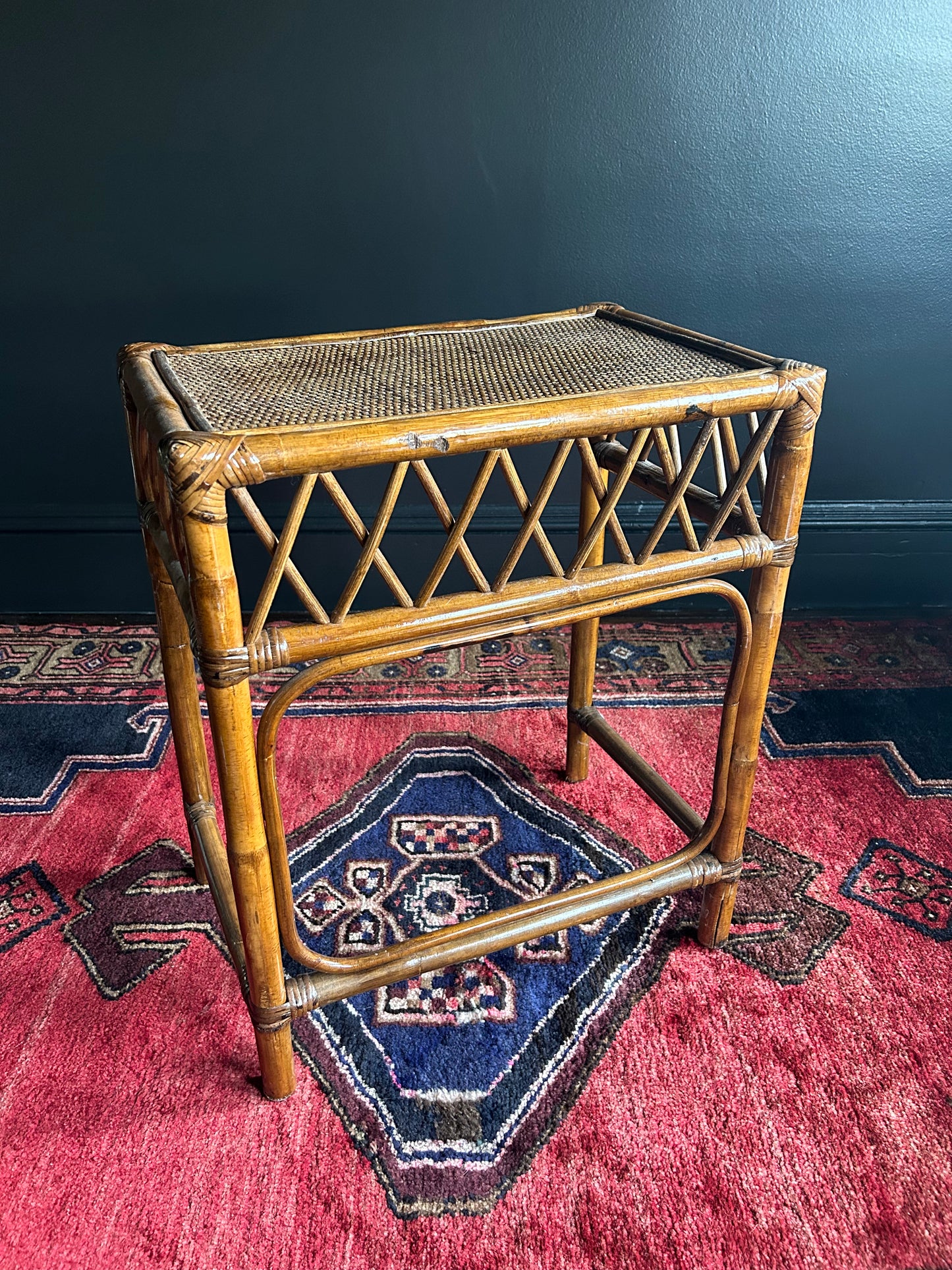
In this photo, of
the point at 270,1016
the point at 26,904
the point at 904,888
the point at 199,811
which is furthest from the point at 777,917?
the point at 26,904

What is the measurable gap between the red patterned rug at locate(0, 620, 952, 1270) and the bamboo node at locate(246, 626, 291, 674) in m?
0.61

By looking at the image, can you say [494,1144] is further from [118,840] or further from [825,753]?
[825,753]

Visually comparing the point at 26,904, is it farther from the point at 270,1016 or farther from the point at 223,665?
the point at 223,665

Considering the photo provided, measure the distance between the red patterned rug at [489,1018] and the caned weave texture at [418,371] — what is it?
823 millimetres

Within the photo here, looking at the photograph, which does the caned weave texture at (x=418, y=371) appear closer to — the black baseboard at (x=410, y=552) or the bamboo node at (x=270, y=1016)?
the bamboo node at (x=270, y=1016)

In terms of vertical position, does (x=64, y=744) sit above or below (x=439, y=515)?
below

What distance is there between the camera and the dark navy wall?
188 centimetres

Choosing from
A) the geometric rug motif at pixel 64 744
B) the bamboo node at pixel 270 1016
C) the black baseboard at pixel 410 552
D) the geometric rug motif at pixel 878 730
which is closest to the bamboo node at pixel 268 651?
the bamboo node at pixel 270 1016

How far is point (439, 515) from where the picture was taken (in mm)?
1146

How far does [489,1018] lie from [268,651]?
2.20 feet

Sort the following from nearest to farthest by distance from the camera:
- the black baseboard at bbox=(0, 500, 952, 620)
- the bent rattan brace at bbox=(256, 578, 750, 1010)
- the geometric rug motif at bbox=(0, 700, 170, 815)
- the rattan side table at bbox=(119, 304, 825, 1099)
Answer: the rattan side table at bbox=(119, 304, 825, 1099) → the bent rattan brace at bbox=(256, 578, 750, 1010) → the geometric rug motif at bbox=(0, 700, 170, 815) → the black baseboard at bbox=(0, 500, 952, 620)

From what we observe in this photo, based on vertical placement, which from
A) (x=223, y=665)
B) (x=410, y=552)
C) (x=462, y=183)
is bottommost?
(x=410, y=552)

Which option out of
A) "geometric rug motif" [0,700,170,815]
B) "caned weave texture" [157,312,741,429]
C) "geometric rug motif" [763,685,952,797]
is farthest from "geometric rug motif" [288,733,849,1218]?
"caned weave texture" [157,312,741,429]

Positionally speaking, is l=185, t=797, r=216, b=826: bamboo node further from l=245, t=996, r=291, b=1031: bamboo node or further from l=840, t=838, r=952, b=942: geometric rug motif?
l=840, t=838, r=952, b=942: geometric rug motif
